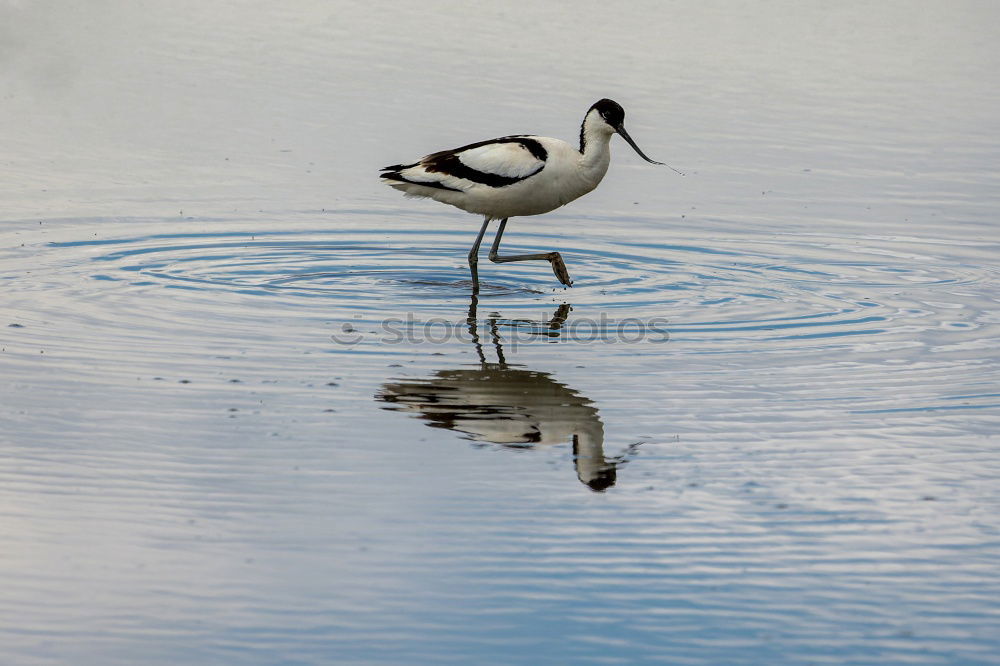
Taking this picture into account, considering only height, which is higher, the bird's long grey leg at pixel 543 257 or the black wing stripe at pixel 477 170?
the black wing stripe at pixel 477 170

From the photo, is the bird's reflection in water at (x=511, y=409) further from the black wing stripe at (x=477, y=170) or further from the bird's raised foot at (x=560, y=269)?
the black wing stripe at (x=477, y=170)

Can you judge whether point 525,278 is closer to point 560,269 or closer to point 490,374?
point 560,269

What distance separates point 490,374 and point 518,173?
2.91 m

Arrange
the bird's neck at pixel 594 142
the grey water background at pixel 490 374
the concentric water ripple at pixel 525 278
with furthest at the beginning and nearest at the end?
the bird's neck at pixel 594 142 → the concentric water ripple at pixel 525 278 → the grey water background at pixel 490 374

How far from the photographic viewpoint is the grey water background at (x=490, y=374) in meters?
5.64

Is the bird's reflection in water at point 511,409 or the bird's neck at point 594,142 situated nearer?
the bird's reflection in water at point 511,409

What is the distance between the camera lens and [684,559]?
609 cm

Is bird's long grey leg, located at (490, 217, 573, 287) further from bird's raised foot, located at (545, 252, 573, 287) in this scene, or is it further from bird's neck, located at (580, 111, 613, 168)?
bird's neck, located at (580, 111, 613, 168)

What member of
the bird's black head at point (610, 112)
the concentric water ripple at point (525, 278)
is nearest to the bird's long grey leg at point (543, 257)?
the concentric water ripple at point (525, 278)

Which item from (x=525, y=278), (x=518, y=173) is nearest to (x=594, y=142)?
(x=518, y=173)

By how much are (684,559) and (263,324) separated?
13.7 feet

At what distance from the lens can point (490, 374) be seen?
8.78 meters

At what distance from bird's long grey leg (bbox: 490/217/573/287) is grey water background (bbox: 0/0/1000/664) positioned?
12cm

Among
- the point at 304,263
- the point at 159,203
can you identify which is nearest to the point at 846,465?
the point at 304,263
